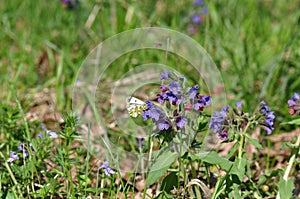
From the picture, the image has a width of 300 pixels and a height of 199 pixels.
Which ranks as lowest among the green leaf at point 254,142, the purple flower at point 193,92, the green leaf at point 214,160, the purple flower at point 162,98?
the green leaf at point 214,160

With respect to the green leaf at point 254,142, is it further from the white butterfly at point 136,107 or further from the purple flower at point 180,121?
the white butterfly at point 136,107

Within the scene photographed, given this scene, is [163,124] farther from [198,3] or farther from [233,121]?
[198,3]

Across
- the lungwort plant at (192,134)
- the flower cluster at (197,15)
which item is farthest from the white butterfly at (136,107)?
the flower cluster at (197,15)

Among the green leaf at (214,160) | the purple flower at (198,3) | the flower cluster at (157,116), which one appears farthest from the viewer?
the purple flower at (198,3)

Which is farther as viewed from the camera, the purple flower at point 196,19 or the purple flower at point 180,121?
the purple flower at point 196,19

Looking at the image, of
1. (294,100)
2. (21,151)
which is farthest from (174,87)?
(21,151)

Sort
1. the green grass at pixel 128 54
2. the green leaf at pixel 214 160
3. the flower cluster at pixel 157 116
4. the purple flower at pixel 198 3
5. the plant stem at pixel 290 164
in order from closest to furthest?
the flower cluster at pixel 157 116
the green leaf at pixel 214 160
the plant stem at pixel 290 164
the green grass at pixel 128 54
the purple flower at pixel 198 3

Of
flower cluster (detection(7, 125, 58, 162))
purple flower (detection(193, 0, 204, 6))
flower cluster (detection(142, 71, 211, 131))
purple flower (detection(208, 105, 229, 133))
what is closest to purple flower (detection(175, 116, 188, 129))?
flower cluster (detection(142, 71, 211, 131))
